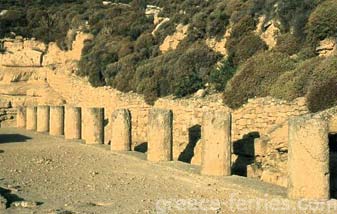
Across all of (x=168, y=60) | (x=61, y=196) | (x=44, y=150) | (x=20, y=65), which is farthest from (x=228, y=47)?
(x=20, y=65)

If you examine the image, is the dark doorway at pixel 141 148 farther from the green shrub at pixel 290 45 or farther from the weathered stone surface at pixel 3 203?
the weathered stone surface at pixel 3 203

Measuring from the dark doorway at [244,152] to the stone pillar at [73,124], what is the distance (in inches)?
308

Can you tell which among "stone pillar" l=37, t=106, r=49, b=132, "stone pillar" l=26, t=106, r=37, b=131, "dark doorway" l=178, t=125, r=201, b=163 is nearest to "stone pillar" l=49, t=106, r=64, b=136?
"stone pillar" l=37, t=106, r=49, b=132

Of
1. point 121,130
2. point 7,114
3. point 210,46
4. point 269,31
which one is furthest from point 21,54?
point 121,130

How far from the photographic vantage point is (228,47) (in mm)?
23531

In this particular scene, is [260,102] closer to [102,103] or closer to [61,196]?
[61,196]

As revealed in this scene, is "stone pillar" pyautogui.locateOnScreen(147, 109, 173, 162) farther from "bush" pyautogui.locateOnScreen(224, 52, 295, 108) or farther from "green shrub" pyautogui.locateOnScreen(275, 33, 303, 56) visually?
"green shrub" pyautogui.locateOnScreen(275, 33, 303, 56)

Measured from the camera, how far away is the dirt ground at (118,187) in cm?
954

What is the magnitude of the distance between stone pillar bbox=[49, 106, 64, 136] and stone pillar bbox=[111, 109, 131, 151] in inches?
247

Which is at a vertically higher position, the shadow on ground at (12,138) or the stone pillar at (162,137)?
the stone pillar at (162,137)

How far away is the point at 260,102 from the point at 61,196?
8.11m

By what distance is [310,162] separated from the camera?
33.4ft

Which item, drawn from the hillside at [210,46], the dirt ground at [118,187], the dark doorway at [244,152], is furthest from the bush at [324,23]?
the dirt ground at [118,187]

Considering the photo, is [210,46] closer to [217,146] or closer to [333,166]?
[217,146]
